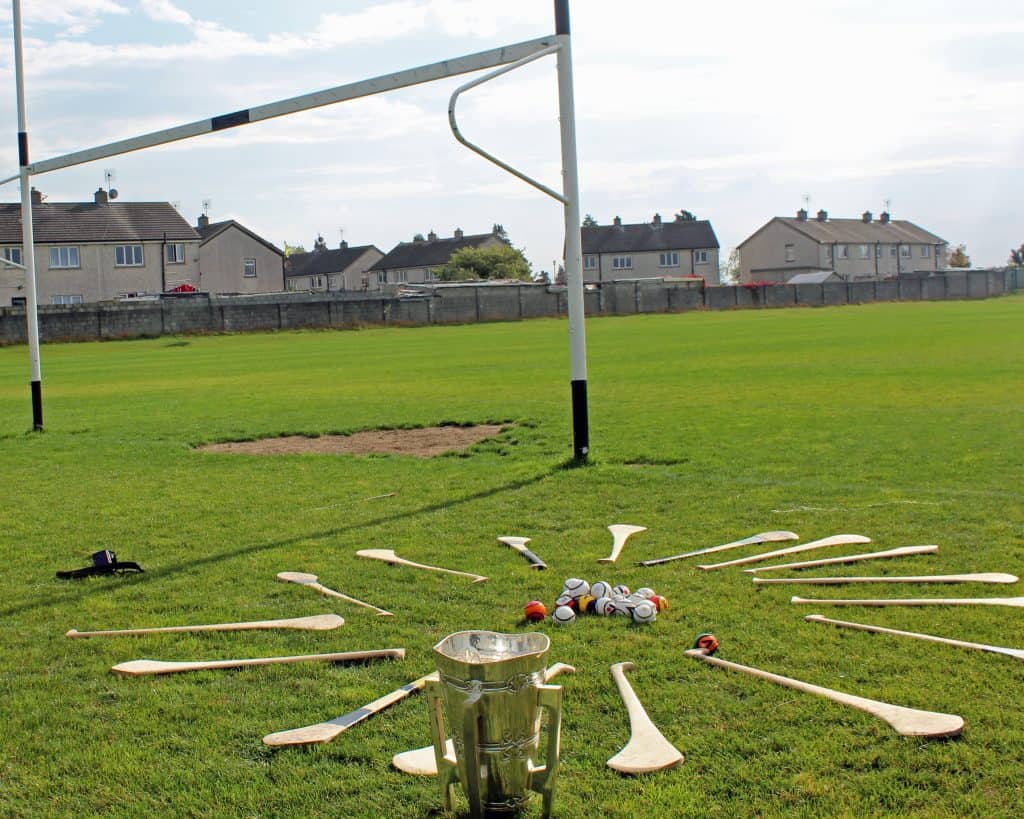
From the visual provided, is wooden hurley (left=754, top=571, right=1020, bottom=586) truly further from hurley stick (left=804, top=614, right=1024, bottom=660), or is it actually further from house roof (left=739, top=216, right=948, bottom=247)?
house roof (left=739, top=216, right=948, bottom=247)

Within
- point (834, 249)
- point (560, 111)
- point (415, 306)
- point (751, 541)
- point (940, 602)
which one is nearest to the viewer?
point (940, 602)

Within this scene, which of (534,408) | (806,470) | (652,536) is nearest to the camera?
(652,536)

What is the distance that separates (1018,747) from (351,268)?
12191 centimetres

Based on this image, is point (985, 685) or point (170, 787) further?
point (985, 685)

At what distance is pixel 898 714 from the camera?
4.63 m

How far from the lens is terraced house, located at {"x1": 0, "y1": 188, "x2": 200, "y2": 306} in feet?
232

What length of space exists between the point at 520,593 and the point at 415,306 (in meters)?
53.9

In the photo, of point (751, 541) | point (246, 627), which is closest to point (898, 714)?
point (751, 541)

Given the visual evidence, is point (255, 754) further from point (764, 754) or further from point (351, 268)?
point (351, 268)

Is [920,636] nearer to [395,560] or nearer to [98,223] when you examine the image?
[395,560]

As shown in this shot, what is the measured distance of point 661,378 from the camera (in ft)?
78.7

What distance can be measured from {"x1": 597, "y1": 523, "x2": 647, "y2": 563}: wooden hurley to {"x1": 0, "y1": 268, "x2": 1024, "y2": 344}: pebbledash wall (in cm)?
3141

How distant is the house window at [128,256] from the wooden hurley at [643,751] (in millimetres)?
74822

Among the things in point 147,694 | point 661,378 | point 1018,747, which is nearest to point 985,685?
point 1018,747
